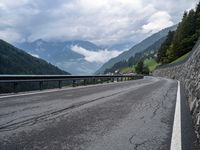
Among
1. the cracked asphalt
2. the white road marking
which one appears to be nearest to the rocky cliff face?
the white road marking

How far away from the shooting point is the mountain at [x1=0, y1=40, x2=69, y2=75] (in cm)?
13588

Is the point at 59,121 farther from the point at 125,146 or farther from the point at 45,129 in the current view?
the point at 125,146

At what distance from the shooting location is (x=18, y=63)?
151125 millimetres

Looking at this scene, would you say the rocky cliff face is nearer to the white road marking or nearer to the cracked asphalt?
the white road marking

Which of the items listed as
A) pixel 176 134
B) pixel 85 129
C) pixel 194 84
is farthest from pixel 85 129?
pixel 194 84

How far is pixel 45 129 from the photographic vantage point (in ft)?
20.0

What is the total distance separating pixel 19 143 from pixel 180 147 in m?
2.51

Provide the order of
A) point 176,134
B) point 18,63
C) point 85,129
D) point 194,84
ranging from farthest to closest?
1. point 18,63
2. point 194,84
3. point 85,129
4. point 176,134

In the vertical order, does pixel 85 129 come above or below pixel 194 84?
below

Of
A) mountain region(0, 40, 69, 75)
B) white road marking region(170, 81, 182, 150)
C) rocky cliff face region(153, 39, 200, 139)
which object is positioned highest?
mountain region(0, 40, 69, 75)

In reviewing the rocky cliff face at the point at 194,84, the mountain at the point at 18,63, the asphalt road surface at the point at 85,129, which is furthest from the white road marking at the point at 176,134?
the mountain at the point at 18,63

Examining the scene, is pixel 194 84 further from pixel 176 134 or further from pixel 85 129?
pixel 85 129

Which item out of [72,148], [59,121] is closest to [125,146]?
[72,148]

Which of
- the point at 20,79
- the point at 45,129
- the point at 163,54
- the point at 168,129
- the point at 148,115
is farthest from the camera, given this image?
the point at 163,54
